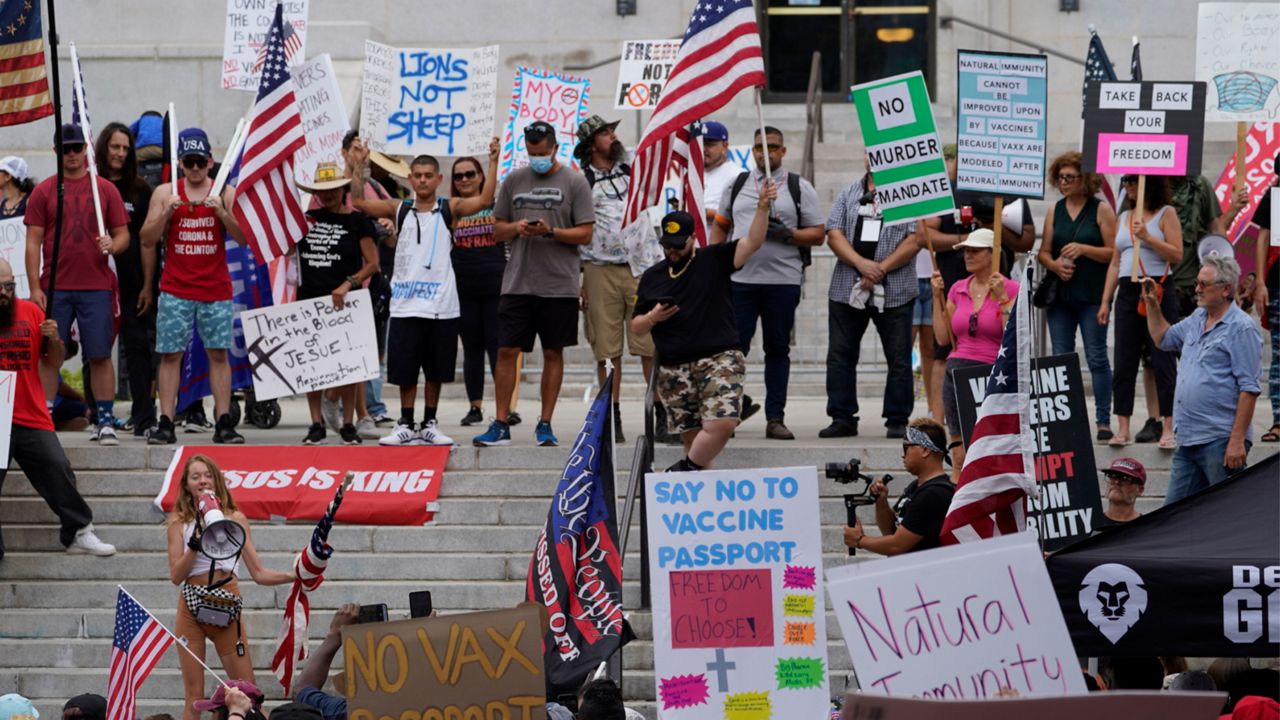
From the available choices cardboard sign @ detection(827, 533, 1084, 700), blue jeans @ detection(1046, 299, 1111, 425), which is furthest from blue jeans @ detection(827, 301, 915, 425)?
cardboard sign @ detection(827, 533, 1084, 700)

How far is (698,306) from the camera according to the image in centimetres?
1178

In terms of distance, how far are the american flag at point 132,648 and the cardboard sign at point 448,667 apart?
1489mm

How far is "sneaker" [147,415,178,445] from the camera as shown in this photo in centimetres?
1305

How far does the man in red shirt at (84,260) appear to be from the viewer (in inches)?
527

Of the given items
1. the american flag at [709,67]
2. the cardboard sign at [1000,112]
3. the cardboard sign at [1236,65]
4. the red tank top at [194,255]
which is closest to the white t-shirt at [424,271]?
the red tank top at [194,255]

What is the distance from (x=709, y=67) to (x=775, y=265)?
145 cm

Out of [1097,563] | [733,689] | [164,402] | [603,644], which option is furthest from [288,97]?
[1097,563]

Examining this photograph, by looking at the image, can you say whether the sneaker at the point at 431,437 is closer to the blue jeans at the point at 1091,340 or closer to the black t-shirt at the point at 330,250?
the black t-shirt at the point at 330,250

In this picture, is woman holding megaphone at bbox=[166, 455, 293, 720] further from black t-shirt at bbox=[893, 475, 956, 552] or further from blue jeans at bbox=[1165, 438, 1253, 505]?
blue jeans at bbox=[1165, 438, 1253, 505]

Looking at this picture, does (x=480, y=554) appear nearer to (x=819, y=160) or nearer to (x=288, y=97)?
(x=288, y=97)

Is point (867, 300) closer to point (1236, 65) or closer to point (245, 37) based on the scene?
point (1236, 65)

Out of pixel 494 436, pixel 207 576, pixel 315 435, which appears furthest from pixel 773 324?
pixel 207 576

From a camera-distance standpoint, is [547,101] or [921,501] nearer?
[921,501]

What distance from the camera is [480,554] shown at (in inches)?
468
